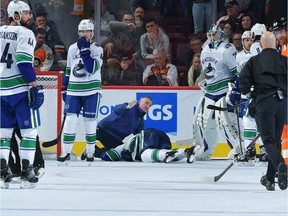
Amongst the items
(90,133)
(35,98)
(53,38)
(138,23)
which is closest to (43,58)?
(53,38)

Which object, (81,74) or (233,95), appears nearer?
(233,95)

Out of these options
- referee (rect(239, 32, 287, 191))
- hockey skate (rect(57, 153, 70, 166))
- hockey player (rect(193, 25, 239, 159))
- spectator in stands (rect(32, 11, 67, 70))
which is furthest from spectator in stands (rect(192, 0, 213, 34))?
referee (rect(239, 32, 287, 191))

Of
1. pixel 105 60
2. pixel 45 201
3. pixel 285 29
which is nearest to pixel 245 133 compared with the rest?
pixel 285 29

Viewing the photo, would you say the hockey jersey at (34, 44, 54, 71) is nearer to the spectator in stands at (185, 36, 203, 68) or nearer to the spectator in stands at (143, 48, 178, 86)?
the spectator in stands at (143, 48, 178, 86)

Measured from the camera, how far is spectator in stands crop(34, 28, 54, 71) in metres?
13.9

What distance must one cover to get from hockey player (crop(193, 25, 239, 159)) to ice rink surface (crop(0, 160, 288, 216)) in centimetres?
69

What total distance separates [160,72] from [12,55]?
4554 mm

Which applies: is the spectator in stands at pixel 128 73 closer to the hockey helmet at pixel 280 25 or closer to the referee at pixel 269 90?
the hockey helmet at pixel 280 25

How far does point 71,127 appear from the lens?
12.6 metres

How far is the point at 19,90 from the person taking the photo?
30.7ft

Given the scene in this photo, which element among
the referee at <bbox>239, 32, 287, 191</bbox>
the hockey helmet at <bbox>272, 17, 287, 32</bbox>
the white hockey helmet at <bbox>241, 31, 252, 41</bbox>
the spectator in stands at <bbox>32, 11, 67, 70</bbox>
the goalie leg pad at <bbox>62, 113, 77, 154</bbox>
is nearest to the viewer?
the referee at <bbox>239, 32, 287, 191</bbox>

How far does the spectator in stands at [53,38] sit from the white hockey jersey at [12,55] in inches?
177

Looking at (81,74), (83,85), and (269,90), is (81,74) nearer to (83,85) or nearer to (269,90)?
(83,85)

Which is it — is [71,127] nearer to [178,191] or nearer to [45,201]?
[178,191]
